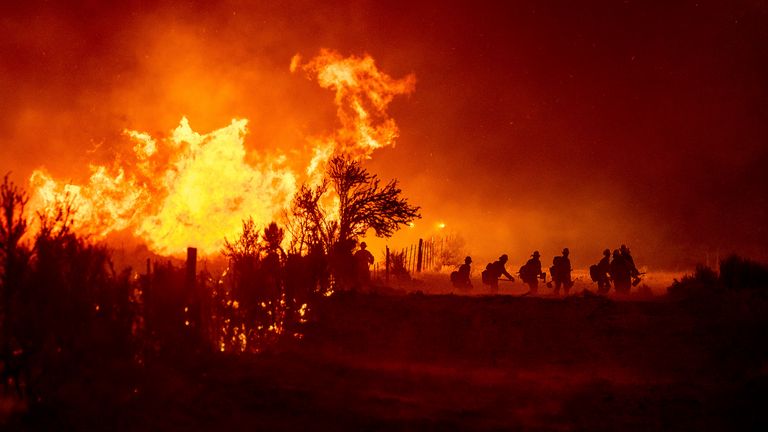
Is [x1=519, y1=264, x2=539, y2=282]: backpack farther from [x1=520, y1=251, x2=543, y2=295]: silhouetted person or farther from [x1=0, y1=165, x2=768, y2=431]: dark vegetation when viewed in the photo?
[x1=0, y1=165, x2=768, y2=431]: dark vegetation

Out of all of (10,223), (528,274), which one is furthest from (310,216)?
(10,223)

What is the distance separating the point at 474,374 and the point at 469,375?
0.16m

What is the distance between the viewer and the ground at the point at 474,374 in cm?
903

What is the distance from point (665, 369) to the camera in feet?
42.8

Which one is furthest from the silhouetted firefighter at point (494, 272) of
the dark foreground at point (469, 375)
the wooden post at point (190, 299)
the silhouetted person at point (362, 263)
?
the wooden post at point (190, 299)

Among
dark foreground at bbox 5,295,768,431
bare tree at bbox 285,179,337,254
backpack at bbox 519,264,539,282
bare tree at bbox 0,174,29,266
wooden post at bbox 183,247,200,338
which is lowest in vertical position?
dark foreground at bbox 5,295,768,431

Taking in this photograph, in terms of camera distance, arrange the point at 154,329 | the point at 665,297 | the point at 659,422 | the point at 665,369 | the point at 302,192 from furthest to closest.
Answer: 1. the point at 302,192
2. the point at 665,297
3. the point at 665,369
4. the point at 154,329
5. the point at 659,422

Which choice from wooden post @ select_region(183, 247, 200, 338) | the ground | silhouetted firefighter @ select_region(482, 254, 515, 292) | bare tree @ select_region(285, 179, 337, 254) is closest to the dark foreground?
the ground

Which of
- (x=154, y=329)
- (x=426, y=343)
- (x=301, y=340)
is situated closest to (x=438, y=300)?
(x=426, y=343)

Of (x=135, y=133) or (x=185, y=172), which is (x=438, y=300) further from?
(x=135, y=133)

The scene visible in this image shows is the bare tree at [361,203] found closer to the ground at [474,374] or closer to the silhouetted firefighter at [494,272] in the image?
the silhouetted firefighter at [494,272]

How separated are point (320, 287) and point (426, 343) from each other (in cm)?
388

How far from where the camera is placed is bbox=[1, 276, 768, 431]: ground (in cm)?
903

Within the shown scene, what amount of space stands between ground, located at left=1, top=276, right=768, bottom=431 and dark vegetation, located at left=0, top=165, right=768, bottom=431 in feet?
0.13
